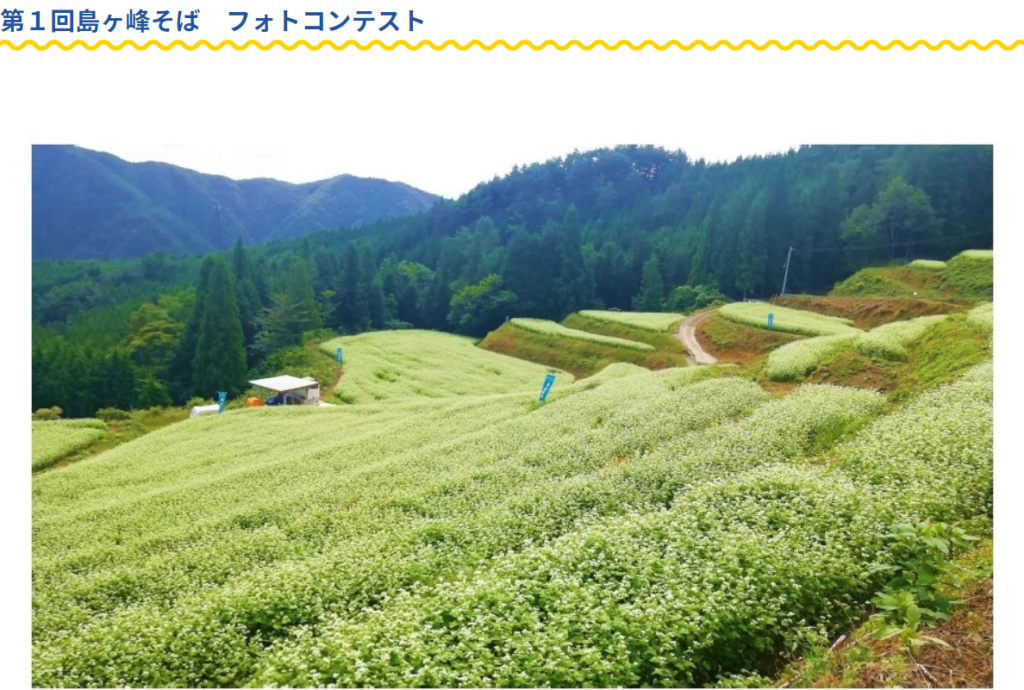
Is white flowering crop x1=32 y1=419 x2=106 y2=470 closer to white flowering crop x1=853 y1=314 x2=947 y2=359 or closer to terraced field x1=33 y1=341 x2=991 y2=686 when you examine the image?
terraced field x1=33 y1=341 x2=991 y2=686

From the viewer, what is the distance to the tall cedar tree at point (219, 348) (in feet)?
144

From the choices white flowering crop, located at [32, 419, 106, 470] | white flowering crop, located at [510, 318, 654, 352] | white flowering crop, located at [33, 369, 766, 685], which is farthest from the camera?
white flowering crop, located at [510, 318, 654, 352]

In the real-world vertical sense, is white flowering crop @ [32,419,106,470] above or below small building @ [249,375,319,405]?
below

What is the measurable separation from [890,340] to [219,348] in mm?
40523

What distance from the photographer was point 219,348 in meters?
44.4

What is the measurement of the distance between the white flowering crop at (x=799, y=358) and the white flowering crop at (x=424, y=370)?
40.5 ft

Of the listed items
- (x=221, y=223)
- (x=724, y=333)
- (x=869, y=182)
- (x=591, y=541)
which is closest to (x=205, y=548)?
(x=591, y=541)

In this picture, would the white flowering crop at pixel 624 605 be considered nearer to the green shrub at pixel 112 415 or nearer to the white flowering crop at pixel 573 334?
the white flowering crop at pixel 573 334

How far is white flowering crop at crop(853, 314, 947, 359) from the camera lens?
17.2m

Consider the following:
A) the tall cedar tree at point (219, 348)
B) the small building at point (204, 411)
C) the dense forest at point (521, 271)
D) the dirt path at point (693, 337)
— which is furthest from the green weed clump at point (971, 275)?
the tall cedar tree at point (219, 348)

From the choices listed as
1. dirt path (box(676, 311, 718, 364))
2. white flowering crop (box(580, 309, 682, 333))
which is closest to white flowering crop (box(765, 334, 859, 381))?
dirt path (box(676, 311, 718, 364))

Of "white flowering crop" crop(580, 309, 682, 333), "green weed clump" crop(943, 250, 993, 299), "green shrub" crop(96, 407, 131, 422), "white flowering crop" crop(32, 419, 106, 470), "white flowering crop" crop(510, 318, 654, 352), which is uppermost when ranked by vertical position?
"green weed clump" crop(943, 250, 993, 299)

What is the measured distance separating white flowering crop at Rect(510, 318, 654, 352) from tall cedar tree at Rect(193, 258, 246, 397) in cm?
1996

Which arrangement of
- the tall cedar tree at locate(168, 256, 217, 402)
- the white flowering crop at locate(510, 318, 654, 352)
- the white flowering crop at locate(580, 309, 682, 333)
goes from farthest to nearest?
the tall cedar tree at locate(168, 256, 217, 402) → the white flowering crop at locate(580, 309, 682, 333) → the white flowering crop at locate(510, 318, 654, 352)
